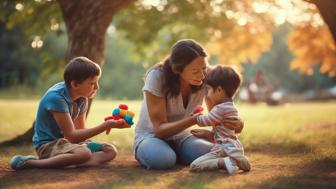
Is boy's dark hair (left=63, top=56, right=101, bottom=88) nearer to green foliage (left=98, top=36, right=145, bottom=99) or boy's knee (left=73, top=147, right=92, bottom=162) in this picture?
boy's knee (left=73, top=147, right=92, bottom=162)

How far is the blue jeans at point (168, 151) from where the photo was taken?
191 inches

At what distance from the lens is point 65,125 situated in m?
4.66

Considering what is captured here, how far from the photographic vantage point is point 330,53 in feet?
44.0

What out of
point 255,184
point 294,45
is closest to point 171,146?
point 255,184

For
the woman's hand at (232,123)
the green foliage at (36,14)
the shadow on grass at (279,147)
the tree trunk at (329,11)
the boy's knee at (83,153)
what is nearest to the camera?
the woman's hand at (232,123)

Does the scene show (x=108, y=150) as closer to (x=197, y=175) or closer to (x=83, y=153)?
(x=83, y=153)

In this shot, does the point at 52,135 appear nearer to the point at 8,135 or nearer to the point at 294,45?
the point at 8,135

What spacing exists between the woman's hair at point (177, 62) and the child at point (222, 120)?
0.85 ft

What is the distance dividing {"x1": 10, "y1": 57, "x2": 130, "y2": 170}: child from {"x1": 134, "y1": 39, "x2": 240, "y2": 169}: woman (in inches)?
17.8

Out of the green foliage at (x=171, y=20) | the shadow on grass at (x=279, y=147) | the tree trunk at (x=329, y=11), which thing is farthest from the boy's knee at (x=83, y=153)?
the green foliage at (x=171, y=20)

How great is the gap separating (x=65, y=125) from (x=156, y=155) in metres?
0.90

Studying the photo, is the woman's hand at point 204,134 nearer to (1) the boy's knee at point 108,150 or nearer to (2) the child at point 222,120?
(2) the child at point 222,120

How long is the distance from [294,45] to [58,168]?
10.2 m

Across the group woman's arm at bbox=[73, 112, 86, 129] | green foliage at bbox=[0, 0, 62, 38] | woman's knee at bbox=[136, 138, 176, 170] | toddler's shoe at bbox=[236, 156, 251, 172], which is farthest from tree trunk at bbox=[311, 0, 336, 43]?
green foliage at bbox=[0, 0, 62, 38]
